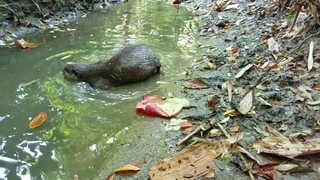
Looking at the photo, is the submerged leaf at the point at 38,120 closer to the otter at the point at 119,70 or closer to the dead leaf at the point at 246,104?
Answer: the otter at the point at 119,70

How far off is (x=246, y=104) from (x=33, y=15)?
6528 mm

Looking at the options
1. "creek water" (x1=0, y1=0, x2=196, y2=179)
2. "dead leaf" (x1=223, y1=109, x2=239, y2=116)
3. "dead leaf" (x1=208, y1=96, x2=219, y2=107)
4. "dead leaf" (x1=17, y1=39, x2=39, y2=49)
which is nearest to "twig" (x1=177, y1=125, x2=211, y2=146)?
"dead leaf" (x1=223, y1=109, x2=239, y2=116)

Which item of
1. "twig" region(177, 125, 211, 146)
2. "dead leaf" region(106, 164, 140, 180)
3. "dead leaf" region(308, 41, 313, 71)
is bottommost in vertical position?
"dead leaf" region(106, 164, 140, 180)

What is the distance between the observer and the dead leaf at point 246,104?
12.0 feet

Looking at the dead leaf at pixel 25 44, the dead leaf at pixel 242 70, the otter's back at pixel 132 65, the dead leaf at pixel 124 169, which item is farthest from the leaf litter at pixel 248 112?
the dead leaf at pixel 25 44

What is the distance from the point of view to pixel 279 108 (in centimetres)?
362

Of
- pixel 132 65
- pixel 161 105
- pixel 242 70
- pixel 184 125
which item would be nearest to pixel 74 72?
pixel 132 65

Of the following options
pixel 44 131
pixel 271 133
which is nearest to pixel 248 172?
pixel 271 133

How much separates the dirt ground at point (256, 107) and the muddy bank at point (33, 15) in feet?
12.9

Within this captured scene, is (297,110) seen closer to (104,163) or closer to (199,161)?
(199,161)

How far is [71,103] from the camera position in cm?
439

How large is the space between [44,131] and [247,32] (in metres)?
4.64

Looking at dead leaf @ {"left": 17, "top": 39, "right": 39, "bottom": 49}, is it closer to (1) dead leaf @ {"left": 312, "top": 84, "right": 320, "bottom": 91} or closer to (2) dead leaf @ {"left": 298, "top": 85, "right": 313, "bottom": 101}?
(2) dead leaf @ {"left": 298, "top": 85, "right": 313, "bottom": 101}

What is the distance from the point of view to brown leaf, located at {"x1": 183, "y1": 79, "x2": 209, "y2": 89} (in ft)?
15.1
